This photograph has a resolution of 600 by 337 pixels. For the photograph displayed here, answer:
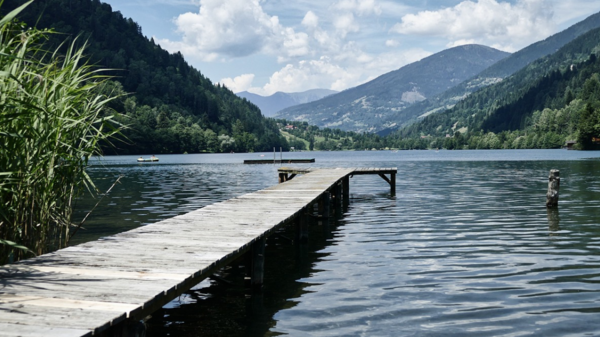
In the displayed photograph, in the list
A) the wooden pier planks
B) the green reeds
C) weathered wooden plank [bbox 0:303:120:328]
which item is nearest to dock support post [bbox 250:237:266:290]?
the wooden pier planks

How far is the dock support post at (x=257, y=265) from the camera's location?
10.8 m

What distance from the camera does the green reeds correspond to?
8.33 metres

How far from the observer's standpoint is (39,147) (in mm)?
8773

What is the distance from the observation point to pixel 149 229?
1181 centimetres

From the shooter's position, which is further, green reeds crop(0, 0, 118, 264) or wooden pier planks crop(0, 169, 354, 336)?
green reeds crop(0, 0, 118, 264)

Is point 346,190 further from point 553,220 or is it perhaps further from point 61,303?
point 61,303

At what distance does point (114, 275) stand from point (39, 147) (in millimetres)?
2918

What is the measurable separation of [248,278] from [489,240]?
27.2 ft

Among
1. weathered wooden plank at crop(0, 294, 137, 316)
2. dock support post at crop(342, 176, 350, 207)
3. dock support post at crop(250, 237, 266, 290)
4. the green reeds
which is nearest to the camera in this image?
weathered wooden plank at crop(0, 294, 137, 316)

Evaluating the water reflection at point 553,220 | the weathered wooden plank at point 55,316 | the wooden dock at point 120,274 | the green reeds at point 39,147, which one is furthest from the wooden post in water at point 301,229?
the weathered wooden plank at point 55,316

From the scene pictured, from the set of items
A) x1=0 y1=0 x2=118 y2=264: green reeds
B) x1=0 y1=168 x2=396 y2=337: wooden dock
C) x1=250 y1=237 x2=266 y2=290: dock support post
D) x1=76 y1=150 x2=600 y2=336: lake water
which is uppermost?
x1=0 y1=0 x2=118 y2=264: green reeds

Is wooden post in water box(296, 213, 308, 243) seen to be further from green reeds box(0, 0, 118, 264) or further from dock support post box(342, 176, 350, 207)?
dock support post box(342, 176, 350, 207)

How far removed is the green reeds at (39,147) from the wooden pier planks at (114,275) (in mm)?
946

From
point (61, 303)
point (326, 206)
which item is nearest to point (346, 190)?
point (326, 206)
